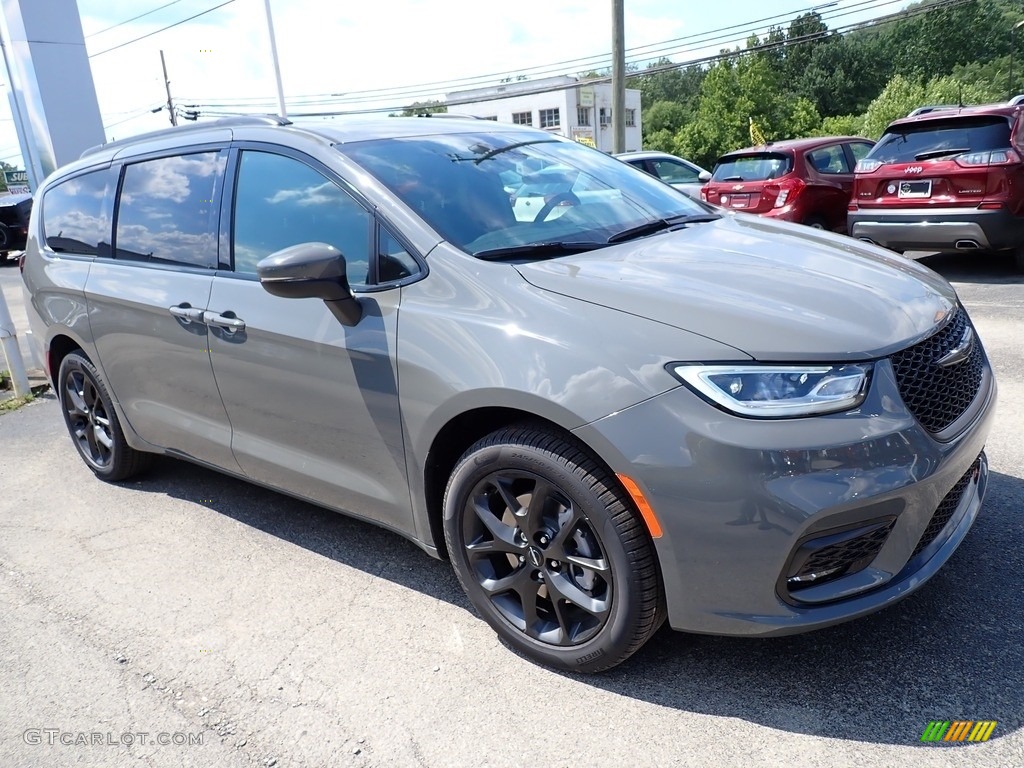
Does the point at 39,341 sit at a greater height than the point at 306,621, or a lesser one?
greater

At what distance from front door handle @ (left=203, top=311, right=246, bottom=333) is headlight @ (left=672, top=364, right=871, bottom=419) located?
182 centimetres

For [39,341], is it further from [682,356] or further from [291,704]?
[682,356]

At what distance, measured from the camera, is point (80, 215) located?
4230 mm

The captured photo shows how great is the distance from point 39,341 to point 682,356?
4.00m

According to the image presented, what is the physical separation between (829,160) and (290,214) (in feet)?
30.3

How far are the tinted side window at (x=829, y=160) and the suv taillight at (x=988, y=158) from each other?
249 centimetres

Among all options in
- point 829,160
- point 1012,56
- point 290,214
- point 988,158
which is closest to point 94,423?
point 290,214

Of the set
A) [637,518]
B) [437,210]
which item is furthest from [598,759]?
[437,210]

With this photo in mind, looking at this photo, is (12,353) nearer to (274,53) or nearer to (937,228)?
(937,228)

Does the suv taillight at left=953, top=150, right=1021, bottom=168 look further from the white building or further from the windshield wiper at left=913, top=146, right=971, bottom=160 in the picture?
the white building

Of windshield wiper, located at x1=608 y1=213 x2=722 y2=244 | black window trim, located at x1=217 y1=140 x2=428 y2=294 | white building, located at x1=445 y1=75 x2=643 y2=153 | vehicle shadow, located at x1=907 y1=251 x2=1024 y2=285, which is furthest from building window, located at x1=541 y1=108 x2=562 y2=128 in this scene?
black window trim, located at x1=217 y1=140 x2=428 y2=294

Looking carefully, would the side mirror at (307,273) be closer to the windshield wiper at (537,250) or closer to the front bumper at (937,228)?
the windshield wiper at (537,250)

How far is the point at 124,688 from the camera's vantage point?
107 inches

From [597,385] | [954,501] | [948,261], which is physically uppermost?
[597,385]
